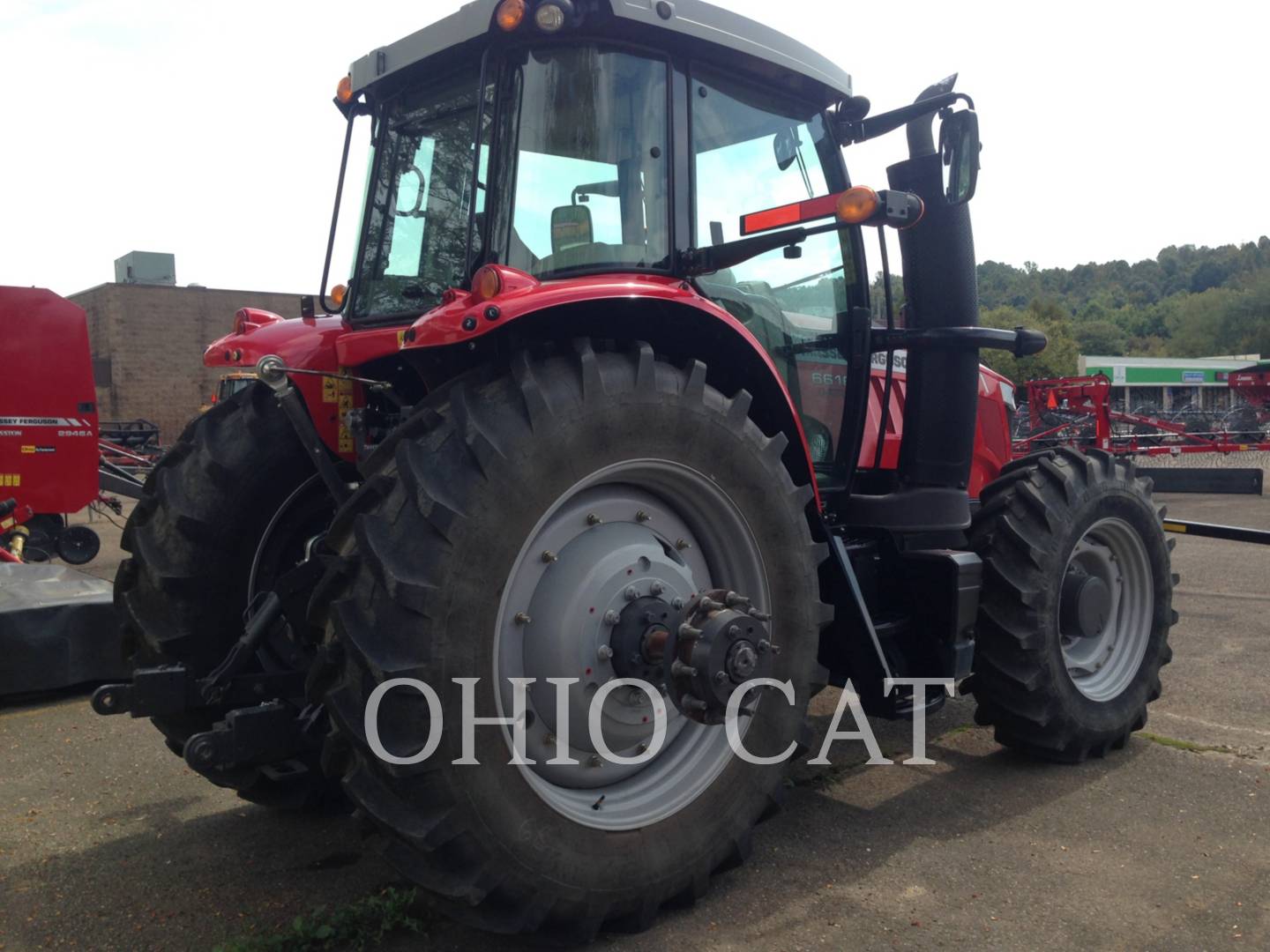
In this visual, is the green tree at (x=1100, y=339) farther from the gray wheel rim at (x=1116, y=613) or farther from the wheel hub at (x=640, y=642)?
the wheel hub at (x=640, y=642)

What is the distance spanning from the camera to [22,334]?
10000mm

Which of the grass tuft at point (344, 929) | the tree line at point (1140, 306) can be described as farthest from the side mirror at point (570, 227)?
the tree line at point (1140, 306)

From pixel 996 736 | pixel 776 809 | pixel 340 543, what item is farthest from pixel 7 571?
pixel 996 736

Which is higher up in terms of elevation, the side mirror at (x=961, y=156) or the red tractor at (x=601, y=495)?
the side mirror at (x=961, y=156)

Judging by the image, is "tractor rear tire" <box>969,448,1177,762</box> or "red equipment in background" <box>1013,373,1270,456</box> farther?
"red equipment in background" <box>1013,373,1270,456</box>

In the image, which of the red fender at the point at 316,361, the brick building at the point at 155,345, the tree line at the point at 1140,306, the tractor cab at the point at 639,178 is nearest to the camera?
the tractor cab at the point at 639,178

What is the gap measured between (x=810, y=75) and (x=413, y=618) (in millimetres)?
2562

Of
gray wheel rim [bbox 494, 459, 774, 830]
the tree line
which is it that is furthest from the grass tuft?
the tree line

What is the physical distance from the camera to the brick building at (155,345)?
30.7 meters

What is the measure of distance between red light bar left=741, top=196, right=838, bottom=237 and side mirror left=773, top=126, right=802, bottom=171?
620 millimetres

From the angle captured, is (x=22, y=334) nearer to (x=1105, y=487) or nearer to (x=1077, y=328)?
(x=1105, y=487)

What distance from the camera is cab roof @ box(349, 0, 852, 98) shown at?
3211 millimetres

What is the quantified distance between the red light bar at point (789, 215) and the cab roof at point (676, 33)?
0.62m

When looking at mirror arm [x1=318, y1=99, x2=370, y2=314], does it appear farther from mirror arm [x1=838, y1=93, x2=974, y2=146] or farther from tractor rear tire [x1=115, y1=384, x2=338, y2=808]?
mirror arm [x1=838, y1=93, x2=974, y2=146]
